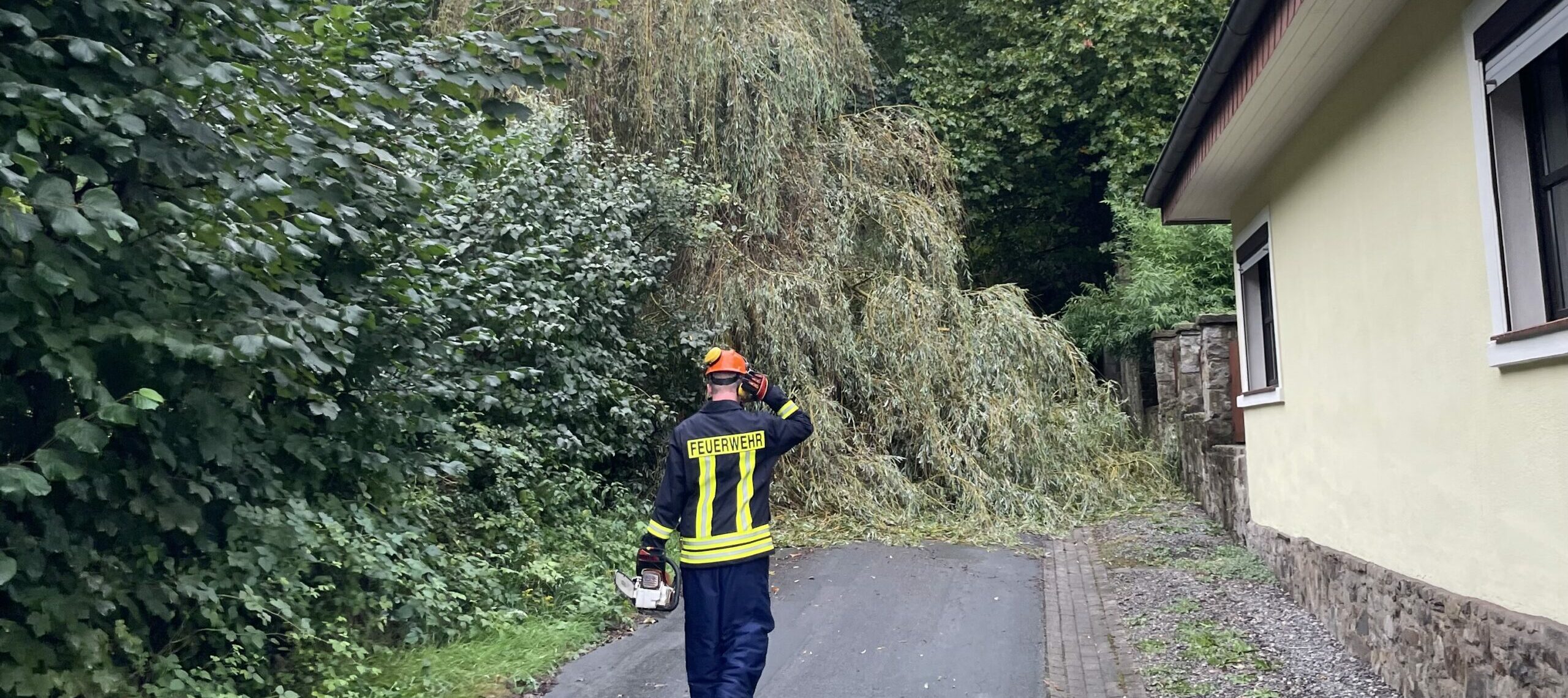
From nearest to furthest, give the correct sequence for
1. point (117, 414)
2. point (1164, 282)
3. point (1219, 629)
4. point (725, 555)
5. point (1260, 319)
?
1. point (117, 414)
2. point (725, 555)
3. point (1219, 629)
4. point (1260, 319)
5. point (1164, 282)

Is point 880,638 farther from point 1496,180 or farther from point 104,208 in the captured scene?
point 104,208

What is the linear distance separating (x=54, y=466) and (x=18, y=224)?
33.1 inches

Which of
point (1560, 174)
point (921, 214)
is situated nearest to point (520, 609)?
point (1560, 174)

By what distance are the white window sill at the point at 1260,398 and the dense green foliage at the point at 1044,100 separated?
919 cm

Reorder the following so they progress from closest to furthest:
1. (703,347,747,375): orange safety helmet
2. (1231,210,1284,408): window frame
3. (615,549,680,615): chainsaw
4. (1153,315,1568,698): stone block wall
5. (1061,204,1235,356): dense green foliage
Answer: (1153,315,1568,698): stone block wall
(615,549,680,615): chainsaw
(703,347,747,375): orange safety helmet
(1231,210,1284,408): window frame
(1061,204,1235,356): dense green foliage

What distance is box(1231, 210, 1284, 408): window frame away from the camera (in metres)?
8.70

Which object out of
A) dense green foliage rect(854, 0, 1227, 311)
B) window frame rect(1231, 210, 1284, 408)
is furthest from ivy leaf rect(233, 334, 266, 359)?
dense green foliage rect(854, 0, 1227, 311)

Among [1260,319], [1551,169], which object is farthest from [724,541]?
[1260,319]

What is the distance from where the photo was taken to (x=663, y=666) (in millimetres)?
6633

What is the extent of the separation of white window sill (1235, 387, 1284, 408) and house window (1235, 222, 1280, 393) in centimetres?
7

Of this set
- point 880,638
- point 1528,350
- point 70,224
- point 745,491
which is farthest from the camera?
point 880,638

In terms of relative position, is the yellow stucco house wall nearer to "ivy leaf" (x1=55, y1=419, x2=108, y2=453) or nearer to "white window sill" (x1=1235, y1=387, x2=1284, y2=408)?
"white window sill" (x1=1235, y1=387, x2=1284, y2=408)

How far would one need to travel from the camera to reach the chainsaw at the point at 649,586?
16.0 feet

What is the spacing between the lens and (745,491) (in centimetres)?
493
